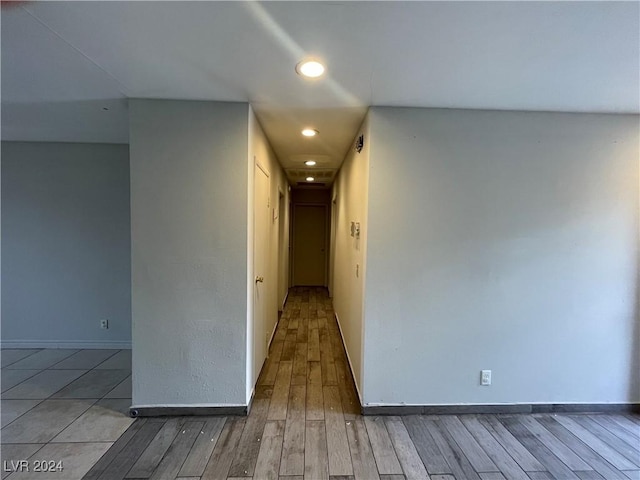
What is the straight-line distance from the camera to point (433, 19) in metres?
1.24

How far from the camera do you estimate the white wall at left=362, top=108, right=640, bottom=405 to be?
2.16m

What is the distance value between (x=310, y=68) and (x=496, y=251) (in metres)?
1.86

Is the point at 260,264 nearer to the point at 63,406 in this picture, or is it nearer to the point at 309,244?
the point at 63,406

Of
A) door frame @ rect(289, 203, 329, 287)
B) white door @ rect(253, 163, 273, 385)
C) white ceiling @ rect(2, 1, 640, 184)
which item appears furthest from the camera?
door frame @ rect(289, 203, 329, 287)

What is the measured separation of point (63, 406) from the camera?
2203 mm

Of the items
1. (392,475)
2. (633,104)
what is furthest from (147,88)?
(633,104)

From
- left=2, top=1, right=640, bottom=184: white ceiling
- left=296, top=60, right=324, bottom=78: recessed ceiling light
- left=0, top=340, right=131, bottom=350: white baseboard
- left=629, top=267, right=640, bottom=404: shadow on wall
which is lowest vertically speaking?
left=0, top=340, right=131, bottom=350: white baseboard

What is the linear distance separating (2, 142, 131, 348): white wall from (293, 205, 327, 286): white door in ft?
12.8

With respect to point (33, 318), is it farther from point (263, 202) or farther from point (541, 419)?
point (541, 419)

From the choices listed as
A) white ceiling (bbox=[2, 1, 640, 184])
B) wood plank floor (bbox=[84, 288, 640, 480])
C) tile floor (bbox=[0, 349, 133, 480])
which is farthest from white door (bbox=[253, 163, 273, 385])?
tile floor (bbox=[0, 349, 133, 480])

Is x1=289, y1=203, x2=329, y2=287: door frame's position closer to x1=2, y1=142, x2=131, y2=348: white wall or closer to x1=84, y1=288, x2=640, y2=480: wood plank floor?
x1=2, y1=142, x2=131, y2=348: white wall

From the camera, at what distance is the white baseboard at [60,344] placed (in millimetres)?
3189

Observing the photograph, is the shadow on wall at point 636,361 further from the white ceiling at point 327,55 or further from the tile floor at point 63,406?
the tile floor at point 63,406

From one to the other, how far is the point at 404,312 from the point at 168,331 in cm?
177
